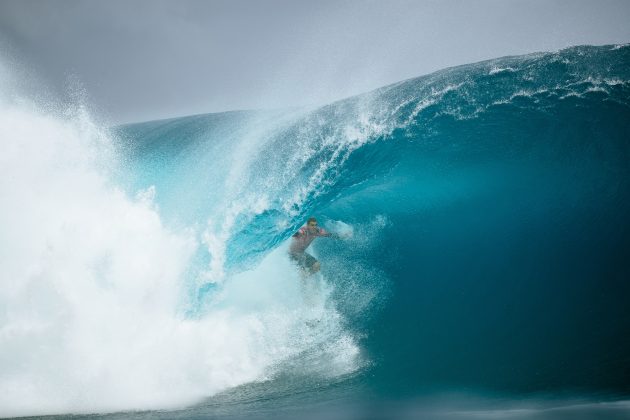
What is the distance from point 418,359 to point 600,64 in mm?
6623

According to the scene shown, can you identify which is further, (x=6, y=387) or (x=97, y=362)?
(x=97, y=362)

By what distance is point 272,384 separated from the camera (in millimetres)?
4566

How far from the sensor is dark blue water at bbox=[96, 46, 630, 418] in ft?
14.8

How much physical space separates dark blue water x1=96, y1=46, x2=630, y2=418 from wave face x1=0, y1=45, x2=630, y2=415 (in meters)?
0.03

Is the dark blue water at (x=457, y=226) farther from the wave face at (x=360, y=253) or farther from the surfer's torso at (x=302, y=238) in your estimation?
the surfer's torso at (x=302, y=238)

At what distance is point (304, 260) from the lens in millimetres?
6535

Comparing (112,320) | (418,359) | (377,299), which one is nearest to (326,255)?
(377,299)

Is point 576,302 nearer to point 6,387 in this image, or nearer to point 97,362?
point 97,362

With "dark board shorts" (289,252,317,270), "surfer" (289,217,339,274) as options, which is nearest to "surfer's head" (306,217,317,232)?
"surfer" (289,217,339,274)

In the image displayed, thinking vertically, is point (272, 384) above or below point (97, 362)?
below

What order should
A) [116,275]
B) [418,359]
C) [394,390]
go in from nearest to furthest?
1. [394,390]
2. [418,359]
3. [116,275]

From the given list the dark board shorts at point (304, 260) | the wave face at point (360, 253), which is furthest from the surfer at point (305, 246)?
the wave face at point (360, 253)

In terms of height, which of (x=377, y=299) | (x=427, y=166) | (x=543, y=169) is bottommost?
(x=377, y=299)

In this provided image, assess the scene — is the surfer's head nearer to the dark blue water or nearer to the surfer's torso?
the surfer's torso
